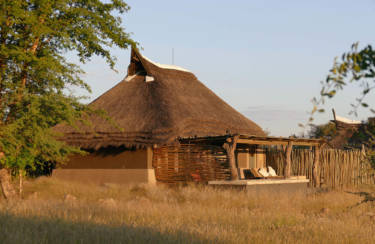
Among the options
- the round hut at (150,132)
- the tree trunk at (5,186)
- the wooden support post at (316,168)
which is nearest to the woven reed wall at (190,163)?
the round hut at (150,132)

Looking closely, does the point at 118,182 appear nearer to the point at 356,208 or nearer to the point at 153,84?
the point at 153,84

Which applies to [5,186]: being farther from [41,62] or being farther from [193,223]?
[193,223]

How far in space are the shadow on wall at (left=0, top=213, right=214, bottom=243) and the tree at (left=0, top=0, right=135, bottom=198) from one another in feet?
20.3

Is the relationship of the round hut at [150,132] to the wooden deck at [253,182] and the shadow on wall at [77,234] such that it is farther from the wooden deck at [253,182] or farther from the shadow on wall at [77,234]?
the shadow on wall at [77,234]

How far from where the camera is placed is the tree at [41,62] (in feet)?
41.4

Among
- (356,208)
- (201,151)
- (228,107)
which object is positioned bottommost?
(356,208)

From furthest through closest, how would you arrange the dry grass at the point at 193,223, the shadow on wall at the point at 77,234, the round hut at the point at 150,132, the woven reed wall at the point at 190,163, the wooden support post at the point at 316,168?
the wooden support post at the point at 316,168
the round hut at the point at 150,132
the woven reed wall at the point at 190,163
the dry grass at the point at 193,223
the shadow on wall at the point at 77,234

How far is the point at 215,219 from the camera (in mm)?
8531

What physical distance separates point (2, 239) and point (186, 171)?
41.2ft

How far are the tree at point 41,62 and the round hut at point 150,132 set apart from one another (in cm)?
303

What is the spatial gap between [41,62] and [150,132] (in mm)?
6757

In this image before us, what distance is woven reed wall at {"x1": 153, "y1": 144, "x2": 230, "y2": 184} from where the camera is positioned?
58.1 feet

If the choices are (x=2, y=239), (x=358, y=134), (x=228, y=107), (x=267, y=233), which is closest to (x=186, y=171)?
(x=228, y=107)

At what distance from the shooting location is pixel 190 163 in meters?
18.1
